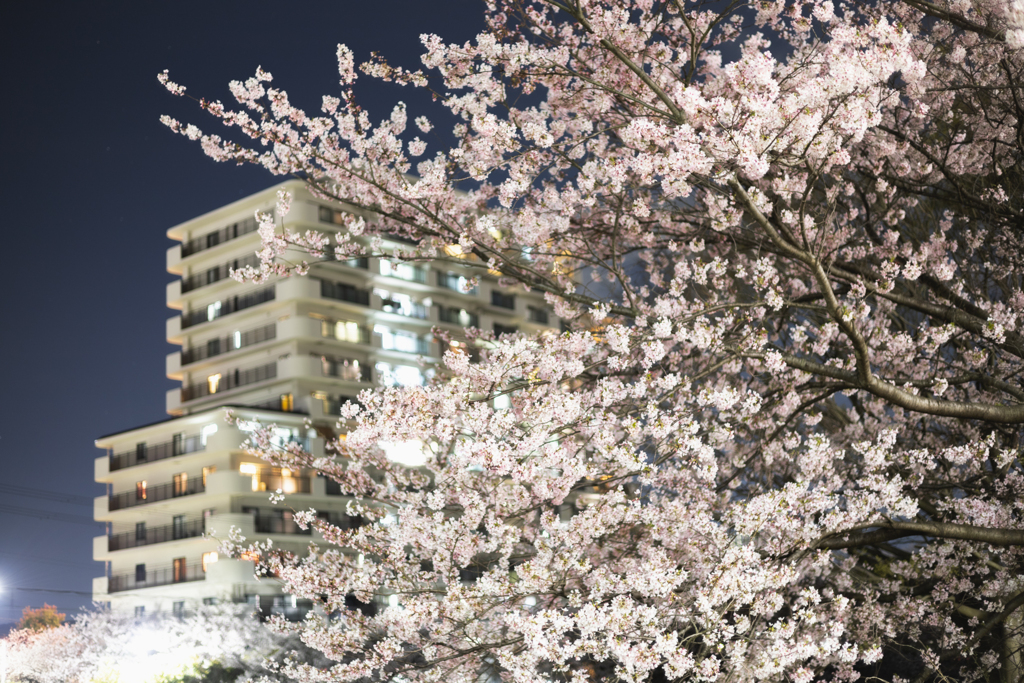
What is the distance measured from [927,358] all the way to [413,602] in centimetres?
583

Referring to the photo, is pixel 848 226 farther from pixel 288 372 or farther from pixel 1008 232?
pixel 288 372

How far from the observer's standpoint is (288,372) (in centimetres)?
3750

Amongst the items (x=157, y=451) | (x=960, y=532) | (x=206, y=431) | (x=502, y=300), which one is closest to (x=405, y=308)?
(x=502, y=300)

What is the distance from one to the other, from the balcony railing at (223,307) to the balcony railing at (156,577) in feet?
38.7

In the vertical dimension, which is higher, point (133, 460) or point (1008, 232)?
point (133, 460)

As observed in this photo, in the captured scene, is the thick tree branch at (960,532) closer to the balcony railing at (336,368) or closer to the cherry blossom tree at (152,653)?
the cherry blossom tree at (152,653)

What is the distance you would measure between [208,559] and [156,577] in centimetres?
355

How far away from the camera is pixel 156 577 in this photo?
35406 millimetres

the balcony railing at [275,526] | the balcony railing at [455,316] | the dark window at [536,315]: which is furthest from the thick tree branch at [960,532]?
the dark window at [536,315]

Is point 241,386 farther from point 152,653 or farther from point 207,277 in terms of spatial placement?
point 152,653

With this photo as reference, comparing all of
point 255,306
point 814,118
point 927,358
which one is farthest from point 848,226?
point 255,306

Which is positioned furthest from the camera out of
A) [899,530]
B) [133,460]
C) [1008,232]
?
[133,460]

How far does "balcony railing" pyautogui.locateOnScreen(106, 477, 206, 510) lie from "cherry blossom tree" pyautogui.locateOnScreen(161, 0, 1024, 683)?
93.5 feet

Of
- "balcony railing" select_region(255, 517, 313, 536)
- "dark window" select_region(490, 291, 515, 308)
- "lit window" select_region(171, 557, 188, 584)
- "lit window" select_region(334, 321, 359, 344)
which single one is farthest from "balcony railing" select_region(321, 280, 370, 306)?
"lit window" select_region(171, 557, 188, 584)
